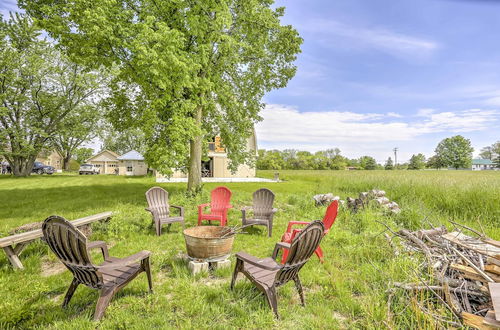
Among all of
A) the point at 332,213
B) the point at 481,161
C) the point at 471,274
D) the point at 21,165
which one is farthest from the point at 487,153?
the point at 21,165

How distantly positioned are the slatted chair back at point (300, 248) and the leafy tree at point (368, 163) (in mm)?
72202

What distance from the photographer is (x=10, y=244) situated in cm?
Result: 363

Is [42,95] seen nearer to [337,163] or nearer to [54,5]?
[54,5]

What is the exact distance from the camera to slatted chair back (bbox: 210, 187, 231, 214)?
6585 mm

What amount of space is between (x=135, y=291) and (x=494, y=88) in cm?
1273

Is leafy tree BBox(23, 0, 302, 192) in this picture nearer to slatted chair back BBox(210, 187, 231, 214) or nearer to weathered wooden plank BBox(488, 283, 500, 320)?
slatted chair back BBox(210, 187, 231, 214)

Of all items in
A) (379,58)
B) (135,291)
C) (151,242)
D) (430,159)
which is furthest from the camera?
(430,159)

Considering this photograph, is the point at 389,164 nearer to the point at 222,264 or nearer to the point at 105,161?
the point at 105,161

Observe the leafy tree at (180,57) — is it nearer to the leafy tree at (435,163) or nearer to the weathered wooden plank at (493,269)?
the weathered wooden plank at (493,269)

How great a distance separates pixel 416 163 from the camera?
66438 millimetres

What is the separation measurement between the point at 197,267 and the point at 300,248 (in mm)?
1743

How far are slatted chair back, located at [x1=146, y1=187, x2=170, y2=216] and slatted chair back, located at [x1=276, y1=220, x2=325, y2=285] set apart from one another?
13.9ft

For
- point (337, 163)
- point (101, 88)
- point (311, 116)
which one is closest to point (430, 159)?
point (337, 163)

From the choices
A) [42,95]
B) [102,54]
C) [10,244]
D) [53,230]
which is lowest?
[10,244]
